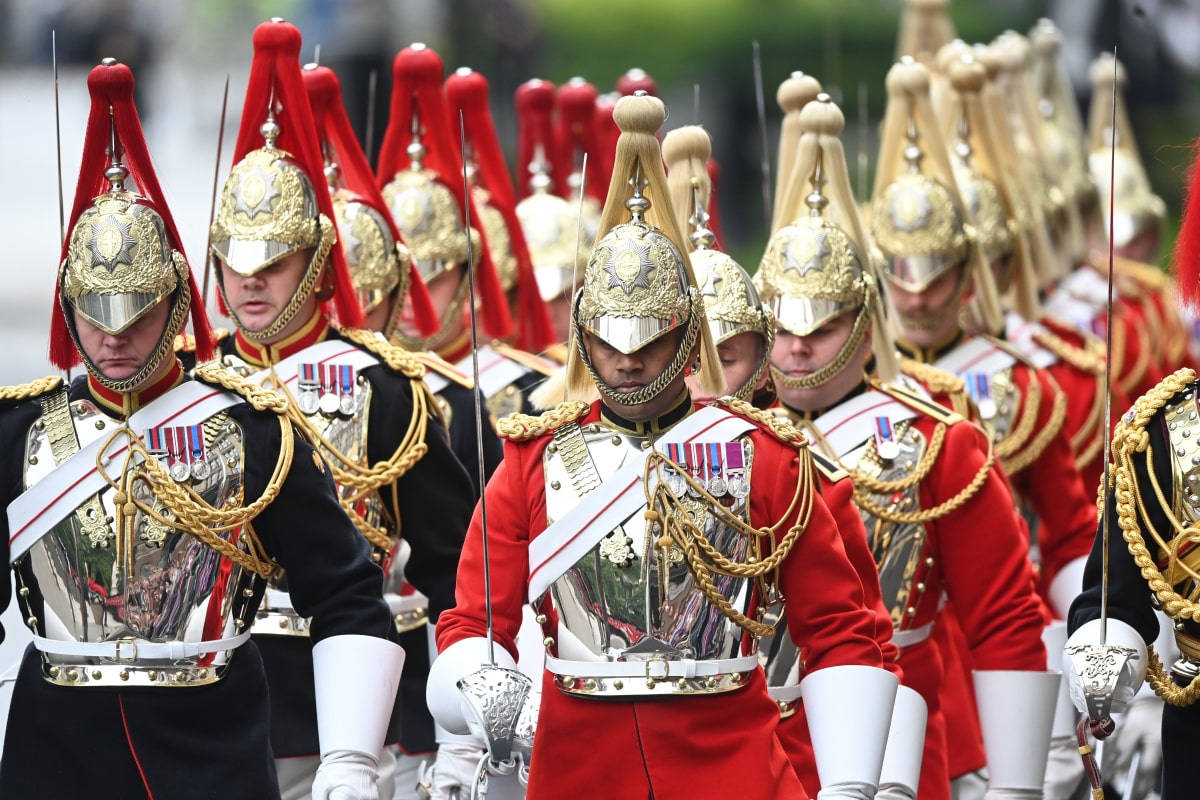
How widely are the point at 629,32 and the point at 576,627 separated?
17464 millimetres

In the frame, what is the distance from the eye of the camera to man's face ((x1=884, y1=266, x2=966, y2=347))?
30.7ft

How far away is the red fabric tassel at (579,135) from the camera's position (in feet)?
36.6

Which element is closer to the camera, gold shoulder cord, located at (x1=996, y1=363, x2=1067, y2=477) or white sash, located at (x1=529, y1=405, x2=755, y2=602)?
white sash, located at (x1=529, y1=405, x2=755, y2=602)

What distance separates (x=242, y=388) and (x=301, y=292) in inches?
52.6

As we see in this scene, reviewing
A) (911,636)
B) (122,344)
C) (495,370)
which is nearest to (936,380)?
(911,636)

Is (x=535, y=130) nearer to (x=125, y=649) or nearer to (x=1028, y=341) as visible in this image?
(x=1028, y=341)

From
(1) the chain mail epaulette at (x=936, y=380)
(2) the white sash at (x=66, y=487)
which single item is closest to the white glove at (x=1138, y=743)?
(1) the chain mail epaulette at (x=936, y=380)

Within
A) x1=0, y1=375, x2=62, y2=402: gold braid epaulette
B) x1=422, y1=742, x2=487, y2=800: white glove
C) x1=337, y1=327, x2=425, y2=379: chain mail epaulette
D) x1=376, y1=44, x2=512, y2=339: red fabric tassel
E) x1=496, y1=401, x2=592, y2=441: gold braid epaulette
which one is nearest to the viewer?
x1=496, y1=401, x2=592, y2=441: gold braid epaulette

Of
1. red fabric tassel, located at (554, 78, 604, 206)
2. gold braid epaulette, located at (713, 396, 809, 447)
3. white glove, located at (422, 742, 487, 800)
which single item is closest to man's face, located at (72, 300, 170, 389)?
gold braid epaulette, located at (713, 396, 809, 447)

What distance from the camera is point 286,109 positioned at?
782cm

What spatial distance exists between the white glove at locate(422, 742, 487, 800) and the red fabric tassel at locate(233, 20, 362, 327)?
133cm

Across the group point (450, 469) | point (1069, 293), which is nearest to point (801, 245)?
point (450, 469)

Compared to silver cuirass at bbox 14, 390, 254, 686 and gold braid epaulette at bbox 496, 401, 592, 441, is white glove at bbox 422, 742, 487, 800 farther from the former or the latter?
gold braid epaulette at bbox 496, 401, 592, 441

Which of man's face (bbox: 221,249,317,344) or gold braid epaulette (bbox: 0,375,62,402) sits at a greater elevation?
man's face (bbox: 221,249,317,344)
